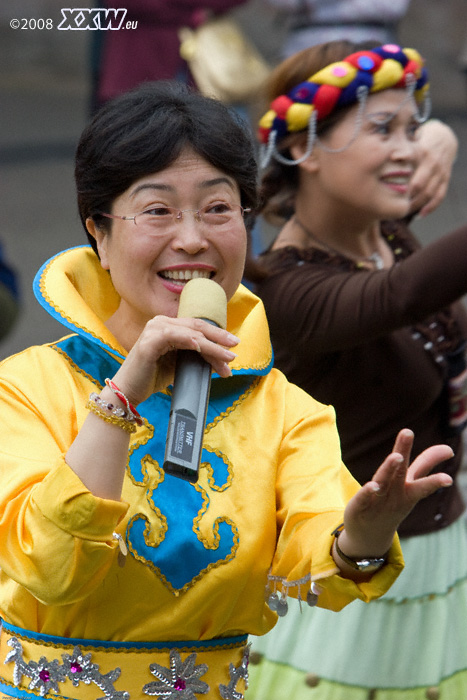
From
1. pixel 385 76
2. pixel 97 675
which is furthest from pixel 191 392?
pixel 385 76

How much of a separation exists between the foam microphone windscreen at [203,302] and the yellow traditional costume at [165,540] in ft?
0.88

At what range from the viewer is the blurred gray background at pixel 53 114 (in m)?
7.55

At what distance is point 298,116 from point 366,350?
70cm

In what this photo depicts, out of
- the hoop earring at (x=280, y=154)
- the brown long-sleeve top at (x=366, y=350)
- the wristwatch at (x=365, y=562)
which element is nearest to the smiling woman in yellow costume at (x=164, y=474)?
the wristwatch at (x=365, y=562)

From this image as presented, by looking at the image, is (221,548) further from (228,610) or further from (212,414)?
(212,414)

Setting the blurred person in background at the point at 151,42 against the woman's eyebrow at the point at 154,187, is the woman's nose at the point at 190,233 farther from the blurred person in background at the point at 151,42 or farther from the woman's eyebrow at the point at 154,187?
the blurred person in background at the point at 151,42

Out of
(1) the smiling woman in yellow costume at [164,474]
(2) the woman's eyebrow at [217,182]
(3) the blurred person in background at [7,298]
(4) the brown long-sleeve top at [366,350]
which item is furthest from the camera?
(3) the blurred person in background at [7,298]

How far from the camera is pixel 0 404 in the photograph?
6.59 feet

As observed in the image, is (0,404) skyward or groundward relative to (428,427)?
groundward

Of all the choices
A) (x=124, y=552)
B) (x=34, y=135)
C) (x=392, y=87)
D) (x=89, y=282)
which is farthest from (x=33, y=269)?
(x=124, y=552)

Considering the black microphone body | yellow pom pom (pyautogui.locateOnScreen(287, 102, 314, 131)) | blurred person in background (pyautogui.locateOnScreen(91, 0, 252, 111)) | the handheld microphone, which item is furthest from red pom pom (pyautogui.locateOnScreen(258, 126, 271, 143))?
blurred person in background (pyautogui.locateOnScreen(91, 0, 252, 111))

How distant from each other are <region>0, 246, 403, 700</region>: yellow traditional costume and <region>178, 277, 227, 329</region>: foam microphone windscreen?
27cm

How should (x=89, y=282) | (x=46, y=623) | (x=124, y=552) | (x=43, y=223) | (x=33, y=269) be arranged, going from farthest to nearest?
(x=43, y=223) → (x=33, y=269) → (x=89, y=282) → (x=46, y=623) → (x=124, y=552)

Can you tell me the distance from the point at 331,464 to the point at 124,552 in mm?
430
